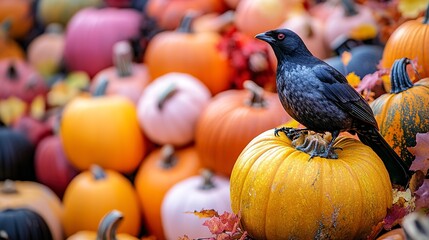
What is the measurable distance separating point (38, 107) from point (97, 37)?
2.05 feet

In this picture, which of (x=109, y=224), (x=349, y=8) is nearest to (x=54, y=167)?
(x=109, y=224)

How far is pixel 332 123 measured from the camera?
165cm

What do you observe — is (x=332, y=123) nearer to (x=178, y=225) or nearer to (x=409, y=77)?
(x=409, y=77)

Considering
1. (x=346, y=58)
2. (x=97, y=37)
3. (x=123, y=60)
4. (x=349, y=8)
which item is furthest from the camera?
(x=97, y=37)

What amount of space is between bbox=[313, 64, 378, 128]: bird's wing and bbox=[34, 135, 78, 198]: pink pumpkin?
8.03 feet

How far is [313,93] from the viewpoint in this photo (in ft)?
5.34

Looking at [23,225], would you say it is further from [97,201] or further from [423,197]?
[423,197]

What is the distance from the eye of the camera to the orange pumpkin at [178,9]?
14.4 feet

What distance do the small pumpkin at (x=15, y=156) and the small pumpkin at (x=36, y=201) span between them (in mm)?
239

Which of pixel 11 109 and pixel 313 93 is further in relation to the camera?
pixel 11 109

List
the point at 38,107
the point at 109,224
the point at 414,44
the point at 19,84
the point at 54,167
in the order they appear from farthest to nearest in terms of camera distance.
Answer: the point at 19,84, the point at 38,107, the point at 54,167, the point at 109,224, the point at 414,44

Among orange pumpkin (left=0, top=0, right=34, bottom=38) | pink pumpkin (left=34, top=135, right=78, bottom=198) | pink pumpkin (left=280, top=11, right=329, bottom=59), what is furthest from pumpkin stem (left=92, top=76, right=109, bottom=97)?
orange pumpkin (left=0, top=0, right=34, bottom=38)

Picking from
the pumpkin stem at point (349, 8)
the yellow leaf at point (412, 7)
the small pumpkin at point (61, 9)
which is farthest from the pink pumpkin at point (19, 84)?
the yellow leaf at point (412, 7)

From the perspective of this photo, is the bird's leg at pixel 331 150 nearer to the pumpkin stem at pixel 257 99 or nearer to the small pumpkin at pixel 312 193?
the small pumpkin at pixel 312 193
